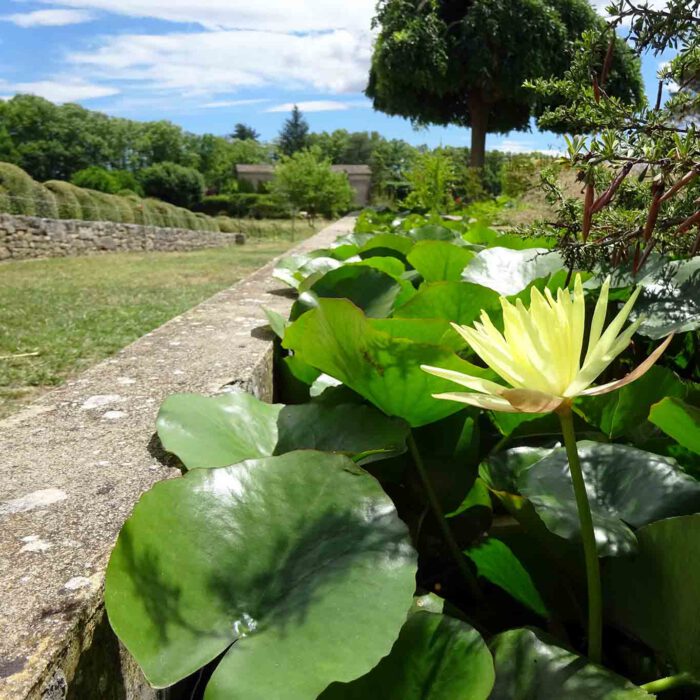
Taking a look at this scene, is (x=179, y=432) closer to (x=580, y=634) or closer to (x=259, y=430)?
(x=259, y=430)

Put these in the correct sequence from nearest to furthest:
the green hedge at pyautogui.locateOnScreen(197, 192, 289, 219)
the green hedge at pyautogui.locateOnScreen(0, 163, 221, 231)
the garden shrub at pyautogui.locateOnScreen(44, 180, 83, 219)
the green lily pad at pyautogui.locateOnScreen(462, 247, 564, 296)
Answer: the green lily pad at pyautogui.locateOnScreen(462, 247, 564, 296) → the green hedge at pyautogui.locateOnScreen(0, 163, 221, 231) → the garden shrub at pyautogui.locateOnScreen(44, 180, 83, 219) → the green hedge at pyautogui.locateOnScreen(197, 192, 289, 219)

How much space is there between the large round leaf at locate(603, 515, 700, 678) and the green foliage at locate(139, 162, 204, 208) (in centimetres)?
4707

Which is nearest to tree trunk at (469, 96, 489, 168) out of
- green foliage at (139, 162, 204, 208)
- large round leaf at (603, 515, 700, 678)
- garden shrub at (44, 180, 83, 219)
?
garden shrub at (44, 180, 83, 219)

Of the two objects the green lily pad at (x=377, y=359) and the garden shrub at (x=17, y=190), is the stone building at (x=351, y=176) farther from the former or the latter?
the green lily pad at (x=377, y=359)

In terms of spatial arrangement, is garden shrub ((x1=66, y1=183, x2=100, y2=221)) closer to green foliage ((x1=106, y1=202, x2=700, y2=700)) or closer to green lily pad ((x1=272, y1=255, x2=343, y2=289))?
green lily pad ((x1=272, y1=255, x2=343, y2=289))

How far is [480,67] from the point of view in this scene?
18766 millimetres

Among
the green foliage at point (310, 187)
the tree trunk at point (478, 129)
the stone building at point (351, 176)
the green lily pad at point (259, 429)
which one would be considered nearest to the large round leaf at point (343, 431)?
the green lily pad at point (259, 429)

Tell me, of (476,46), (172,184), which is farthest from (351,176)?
(476,46)

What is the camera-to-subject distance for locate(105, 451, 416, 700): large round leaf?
1.62 ft

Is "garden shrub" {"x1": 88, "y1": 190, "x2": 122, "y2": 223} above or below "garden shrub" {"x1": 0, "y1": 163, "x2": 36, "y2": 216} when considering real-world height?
below

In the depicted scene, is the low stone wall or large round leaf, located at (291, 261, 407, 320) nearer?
large round leaf, located at (291, 261, 407, 320)

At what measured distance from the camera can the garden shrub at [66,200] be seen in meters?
13.5

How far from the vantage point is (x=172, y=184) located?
45.3m

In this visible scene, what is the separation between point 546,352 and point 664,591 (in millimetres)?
236
